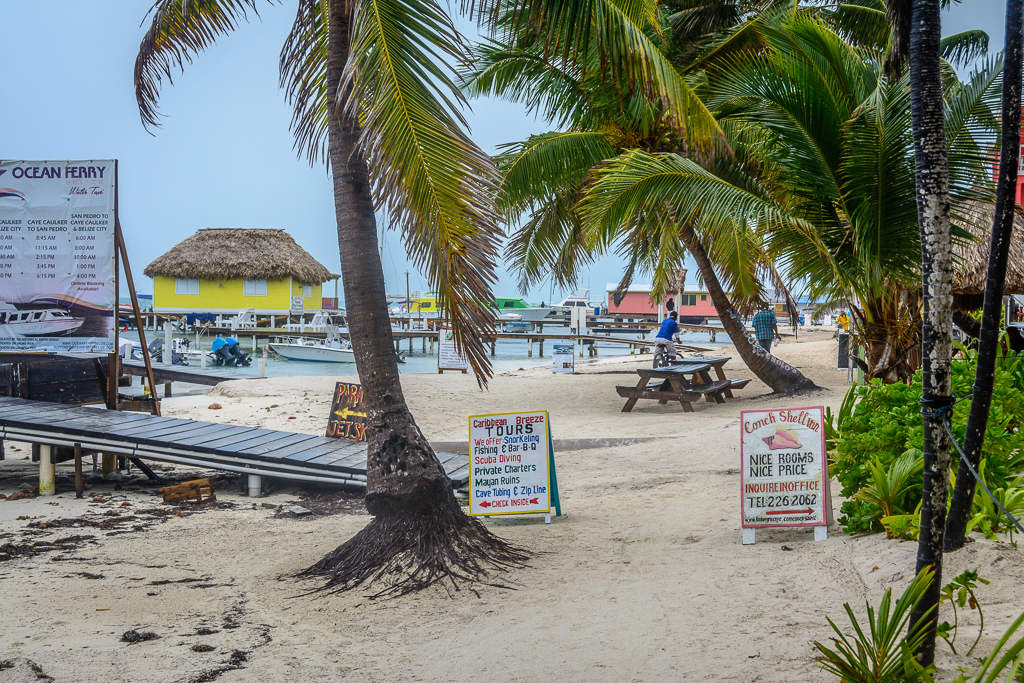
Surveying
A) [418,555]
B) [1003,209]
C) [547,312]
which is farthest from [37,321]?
[547,312]

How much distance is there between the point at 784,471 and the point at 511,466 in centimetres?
194

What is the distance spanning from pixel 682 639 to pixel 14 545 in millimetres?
4696

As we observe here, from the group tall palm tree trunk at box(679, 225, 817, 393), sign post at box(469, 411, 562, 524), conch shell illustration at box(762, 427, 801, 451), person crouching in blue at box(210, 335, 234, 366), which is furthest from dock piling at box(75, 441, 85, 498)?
person crouching in blue at box(210, 335, 234, 366)

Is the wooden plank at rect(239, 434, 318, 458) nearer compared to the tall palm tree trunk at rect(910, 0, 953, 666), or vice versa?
the tall palm tree trunk at rect(910, 0, 953, 666)

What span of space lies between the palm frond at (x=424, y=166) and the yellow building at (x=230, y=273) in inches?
1553

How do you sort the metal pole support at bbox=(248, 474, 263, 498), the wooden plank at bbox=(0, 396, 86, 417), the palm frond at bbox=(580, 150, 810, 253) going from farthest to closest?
the palm frond at bbox=(580, 150, 810, 253), the wooden plank at bbox=(0, 396, 86, 417), the metal pole support at bbox=(248, 474, 263, 498)

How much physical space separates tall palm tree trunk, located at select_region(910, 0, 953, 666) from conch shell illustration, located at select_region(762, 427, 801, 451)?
1.99m

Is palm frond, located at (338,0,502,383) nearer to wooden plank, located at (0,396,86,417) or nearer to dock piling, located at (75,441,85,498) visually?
dock piling, located at (75,441,85,498)

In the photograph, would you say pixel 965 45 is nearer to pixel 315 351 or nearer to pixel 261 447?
pixel 261 447

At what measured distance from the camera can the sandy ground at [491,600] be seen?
10.3 ft

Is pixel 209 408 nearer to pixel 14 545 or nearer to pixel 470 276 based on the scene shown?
pixel 14 545

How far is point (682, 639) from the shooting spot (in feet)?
10.5

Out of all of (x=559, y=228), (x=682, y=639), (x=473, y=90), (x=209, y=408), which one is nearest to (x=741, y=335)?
(x=559, y=228)

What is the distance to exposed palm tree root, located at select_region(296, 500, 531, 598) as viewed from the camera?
170 inches
